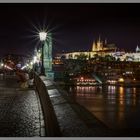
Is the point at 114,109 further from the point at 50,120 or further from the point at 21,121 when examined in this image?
the point at 50,120

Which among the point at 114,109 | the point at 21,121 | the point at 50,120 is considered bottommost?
the point at 114,109

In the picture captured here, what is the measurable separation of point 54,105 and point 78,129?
3.10 m

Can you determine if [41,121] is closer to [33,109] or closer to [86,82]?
[33,109]

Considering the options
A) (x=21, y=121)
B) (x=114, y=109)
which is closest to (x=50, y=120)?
(x=21, y=121)

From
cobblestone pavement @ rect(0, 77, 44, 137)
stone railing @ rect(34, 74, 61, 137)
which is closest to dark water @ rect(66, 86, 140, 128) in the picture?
cobblestone pavement @ rect(0, 77, 44, 137)

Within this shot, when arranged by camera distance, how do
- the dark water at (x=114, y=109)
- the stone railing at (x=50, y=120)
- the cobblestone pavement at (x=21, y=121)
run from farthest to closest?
the dark water at (x=114, y=109) < the cobblestone pavement at (x=21, y=121) < the stone railing at (x=50, y=120)

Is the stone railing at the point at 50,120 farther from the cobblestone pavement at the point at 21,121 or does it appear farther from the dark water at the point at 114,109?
the dark water at the point at 114,109

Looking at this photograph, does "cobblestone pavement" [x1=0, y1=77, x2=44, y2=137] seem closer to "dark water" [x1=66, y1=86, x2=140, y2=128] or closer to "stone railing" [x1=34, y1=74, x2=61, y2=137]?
"stone railing" [x1=34, y1=74, x2=61, y2=137]

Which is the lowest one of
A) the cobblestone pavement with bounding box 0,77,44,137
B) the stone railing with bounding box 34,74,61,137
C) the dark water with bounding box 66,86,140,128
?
the dark water with bounding box 66,86,140,128

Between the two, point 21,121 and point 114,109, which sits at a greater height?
point 21,121

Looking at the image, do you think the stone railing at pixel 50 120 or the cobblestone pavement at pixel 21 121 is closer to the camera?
the stone railing at pixel 50 120

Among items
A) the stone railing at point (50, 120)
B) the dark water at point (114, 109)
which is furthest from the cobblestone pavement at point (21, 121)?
the dark water at point (114, 109)

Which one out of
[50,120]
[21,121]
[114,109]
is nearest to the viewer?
[50,120]

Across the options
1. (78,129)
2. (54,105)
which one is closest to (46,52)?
(54,105)
